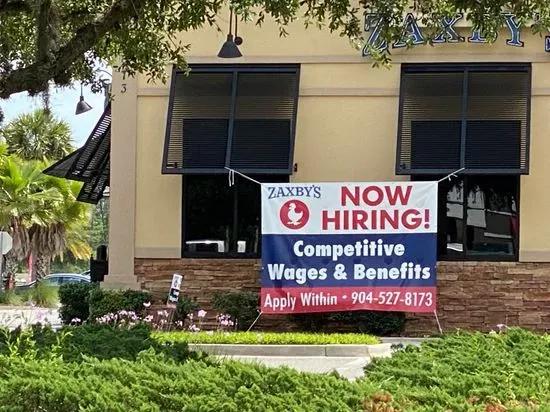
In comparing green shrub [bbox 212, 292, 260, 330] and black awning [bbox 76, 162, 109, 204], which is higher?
black awning [bbox 76, 162, 109, 204]

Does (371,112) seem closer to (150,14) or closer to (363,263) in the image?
(363,263)

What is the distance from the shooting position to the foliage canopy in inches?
339

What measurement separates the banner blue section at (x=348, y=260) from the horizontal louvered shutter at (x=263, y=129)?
1345 millimetres

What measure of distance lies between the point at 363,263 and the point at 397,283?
67cm

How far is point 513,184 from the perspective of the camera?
1706 centimetres

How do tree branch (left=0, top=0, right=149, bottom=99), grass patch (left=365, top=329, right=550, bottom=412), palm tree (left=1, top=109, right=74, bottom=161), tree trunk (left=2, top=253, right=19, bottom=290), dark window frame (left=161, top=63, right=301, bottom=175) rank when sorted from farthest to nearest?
1. palm tree (left=1, top=109, right=74, bottom=161)
2. tree trunk (left=2, top=253, right=19, bottom=290)
3. dark window frame (left=161, top=63, right=301, bottom=175)
4. tree branch (left=0, top=0, right=149, bottom=99)
5. grass patch (left=365, top=329, right=550, bottom=412)

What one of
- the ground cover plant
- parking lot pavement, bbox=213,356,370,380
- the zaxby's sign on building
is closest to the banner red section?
the zaxby's sign on building

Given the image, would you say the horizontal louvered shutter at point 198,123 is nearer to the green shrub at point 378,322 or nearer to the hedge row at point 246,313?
the hedge row at point 246,313

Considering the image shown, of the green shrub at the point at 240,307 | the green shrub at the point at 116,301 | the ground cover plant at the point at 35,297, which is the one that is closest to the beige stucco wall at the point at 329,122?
the green shrub at the point at 116,301

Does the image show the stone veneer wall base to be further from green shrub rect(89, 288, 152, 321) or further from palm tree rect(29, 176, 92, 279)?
palm tree rect(29, 176, 92, 279)

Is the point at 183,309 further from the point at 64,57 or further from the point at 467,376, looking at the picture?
the point at 467,376

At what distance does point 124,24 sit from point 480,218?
31.2ft

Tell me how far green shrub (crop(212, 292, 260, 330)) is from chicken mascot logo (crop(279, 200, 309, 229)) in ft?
4.92

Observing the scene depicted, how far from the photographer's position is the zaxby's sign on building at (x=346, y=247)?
1642cm
